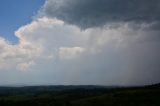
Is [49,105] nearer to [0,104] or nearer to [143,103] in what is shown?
[0,104]

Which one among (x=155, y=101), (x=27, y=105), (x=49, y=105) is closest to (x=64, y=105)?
(x=49, y=105)

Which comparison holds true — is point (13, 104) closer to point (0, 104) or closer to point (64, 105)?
point (0, 104)

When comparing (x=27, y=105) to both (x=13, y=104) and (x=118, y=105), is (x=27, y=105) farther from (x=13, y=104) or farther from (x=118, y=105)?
(x=118, y=105)

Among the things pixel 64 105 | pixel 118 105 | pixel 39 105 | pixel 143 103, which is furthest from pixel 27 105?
pixel 143 103

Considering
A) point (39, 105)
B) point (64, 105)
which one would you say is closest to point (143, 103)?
point (64, 105)

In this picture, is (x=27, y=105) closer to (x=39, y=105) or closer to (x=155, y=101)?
(x=39, y=105)

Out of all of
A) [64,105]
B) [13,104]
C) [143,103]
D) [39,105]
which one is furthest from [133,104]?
[13,104]
